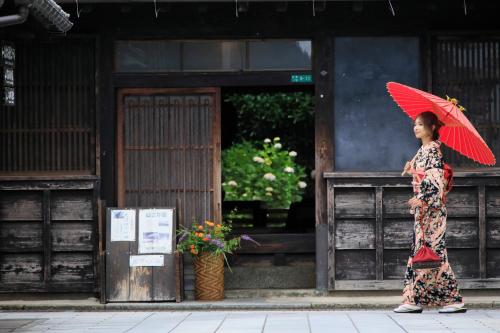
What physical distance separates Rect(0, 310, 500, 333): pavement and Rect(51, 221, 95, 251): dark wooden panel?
66.8 inches

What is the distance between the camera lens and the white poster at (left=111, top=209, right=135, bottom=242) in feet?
43.2

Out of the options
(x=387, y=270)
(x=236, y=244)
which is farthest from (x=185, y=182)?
(x=387, y=270)

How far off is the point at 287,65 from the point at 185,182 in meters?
2.17

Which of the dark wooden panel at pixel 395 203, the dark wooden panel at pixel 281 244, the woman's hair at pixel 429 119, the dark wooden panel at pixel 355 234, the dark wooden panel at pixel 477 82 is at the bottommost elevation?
the dark wooden panel at pixel 281 244

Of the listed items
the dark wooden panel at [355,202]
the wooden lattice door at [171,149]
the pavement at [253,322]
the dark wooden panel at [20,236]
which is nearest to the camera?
the pavement at [253,322]

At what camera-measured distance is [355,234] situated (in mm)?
13406

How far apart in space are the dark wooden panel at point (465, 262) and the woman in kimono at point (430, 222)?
308cm

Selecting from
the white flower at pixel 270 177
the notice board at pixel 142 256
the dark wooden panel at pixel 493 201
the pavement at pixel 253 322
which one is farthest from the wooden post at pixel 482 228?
the white flower at pixel 270 177

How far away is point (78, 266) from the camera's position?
44.2ft

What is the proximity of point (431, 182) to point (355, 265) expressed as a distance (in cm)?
358

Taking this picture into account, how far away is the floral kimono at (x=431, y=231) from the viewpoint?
1011cm

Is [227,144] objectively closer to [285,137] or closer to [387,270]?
[285,137]

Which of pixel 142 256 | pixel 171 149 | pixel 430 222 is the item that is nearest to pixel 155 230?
pixel 142 256

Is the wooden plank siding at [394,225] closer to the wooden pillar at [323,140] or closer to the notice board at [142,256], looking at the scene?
the wooden pillar at [323,140]
